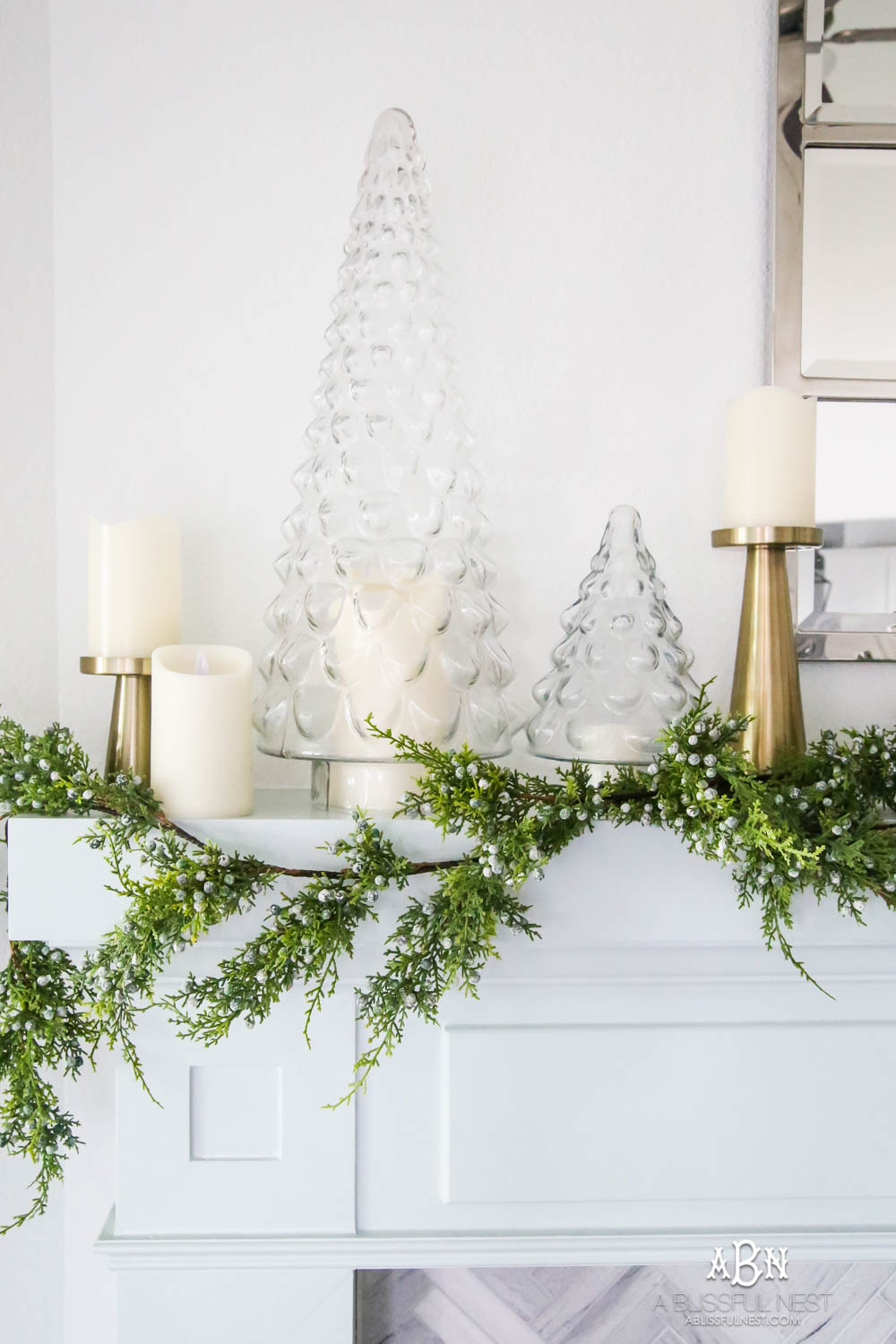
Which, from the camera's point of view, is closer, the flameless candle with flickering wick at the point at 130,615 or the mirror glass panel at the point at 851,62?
the flameless candle with flickering wick at the point at 130,615

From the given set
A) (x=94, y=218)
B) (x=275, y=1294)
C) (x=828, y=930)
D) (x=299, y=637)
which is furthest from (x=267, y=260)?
(x=275, y=1294)

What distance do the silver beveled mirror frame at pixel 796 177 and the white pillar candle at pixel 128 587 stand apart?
58 cm

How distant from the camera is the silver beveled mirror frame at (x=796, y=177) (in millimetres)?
876

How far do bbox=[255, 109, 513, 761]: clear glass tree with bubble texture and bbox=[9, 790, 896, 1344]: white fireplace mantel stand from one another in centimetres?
19

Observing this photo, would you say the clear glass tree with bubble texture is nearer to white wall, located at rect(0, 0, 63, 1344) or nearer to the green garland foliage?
the green garland foliage

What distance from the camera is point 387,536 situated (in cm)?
75

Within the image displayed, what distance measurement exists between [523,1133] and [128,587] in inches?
21.6

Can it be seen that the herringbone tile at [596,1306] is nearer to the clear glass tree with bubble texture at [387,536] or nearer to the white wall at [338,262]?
the white wall at [338,262]

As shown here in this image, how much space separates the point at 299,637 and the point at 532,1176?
478mm

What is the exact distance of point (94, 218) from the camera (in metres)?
0.88

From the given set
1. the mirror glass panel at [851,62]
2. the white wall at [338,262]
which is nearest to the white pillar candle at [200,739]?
the white wall at [338,262]

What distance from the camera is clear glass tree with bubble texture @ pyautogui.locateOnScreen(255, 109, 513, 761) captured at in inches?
28.7

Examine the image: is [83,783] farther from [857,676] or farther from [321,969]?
[857,676]

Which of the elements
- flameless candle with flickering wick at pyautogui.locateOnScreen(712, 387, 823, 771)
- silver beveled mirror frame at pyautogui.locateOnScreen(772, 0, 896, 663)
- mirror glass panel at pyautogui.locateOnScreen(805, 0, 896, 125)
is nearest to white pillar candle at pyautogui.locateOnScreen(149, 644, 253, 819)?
flameless candle with flickering wick at pyautogui.locateOnScreen(712, 387, 823, 771)
